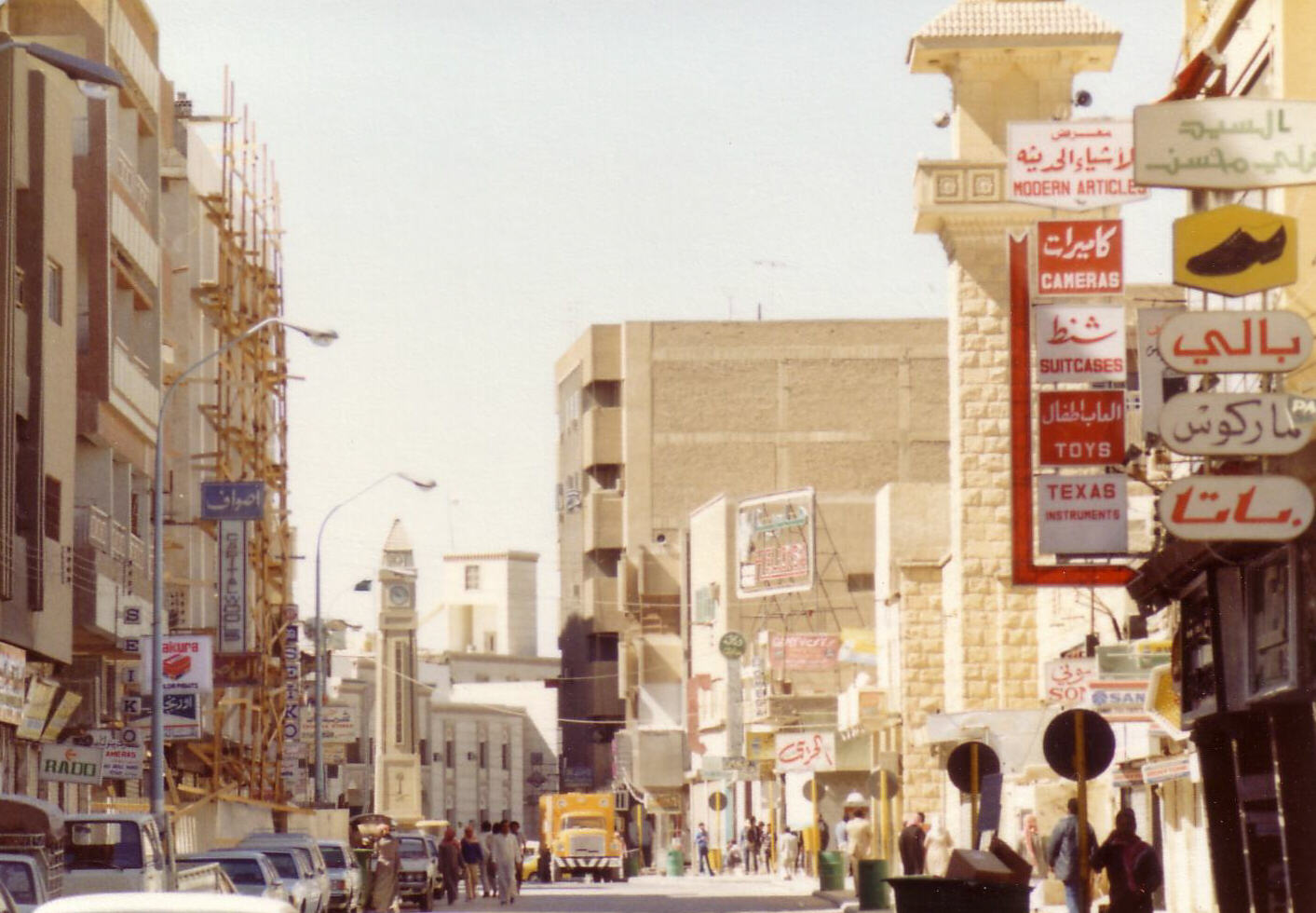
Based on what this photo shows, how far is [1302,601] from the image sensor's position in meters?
21.1

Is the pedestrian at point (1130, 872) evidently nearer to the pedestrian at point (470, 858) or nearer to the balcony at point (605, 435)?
the pedestrian at point (470, 858)

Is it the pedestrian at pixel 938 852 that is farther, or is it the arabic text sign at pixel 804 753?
the arabic text sign at pixel 804 753

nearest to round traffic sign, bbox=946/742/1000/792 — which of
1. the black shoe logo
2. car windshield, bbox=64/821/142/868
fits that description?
the black shoe logo

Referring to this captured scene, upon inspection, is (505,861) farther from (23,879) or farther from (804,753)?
(23,879)

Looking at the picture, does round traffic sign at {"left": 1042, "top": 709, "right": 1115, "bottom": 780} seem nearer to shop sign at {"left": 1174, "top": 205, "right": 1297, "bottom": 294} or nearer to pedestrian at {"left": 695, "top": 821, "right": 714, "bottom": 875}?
shop sign at {"left": 1174, "top": 205, "right": 1297, "bottom": 294}

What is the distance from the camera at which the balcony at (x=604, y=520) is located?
4562 inches

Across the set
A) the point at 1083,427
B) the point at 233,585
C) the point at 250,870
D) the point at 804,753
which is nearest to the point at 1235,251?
the point at 1083,427

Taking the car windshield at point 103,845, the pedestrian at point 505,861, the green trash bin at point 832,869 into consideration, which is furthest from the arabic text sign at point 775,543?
the car windshield at point 103,845

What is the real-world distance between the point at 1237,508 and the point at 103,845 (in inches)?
469

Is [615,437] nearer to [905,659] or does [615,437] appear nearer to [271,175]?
[271,175]

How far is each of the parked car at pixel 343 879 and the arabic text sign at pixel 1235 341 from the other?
22977 mm

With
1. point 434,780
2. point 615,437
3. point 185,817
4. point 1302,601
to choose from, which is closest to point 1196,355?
point 1302,601

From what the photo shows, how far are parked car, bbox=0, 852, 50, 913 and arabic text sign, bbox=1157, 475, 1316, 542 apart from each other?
930 cm

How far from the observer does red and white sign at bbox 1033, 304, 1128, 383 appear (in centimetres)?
2894
